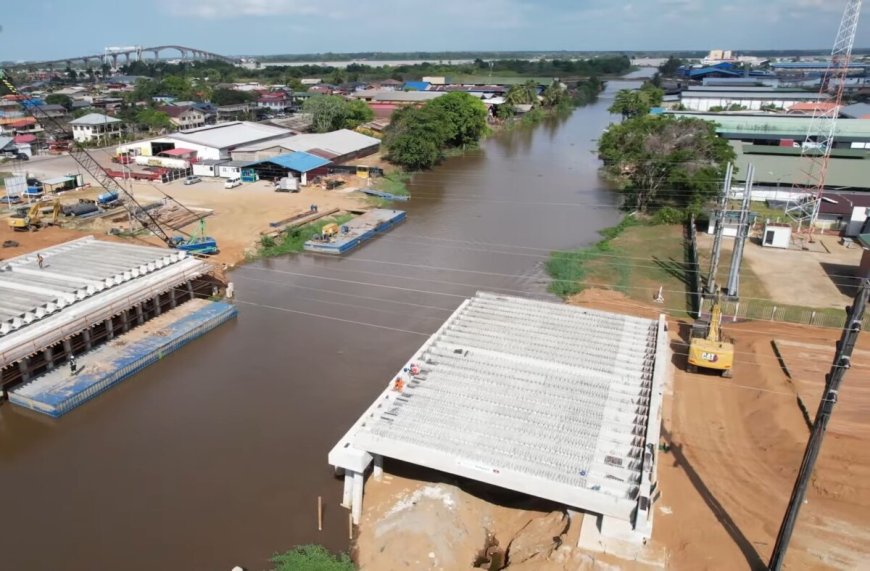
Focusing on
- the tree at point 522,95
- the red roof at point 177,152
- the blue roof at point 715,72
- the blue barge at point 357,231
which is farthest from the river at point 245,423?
the blue roof at point 715,72

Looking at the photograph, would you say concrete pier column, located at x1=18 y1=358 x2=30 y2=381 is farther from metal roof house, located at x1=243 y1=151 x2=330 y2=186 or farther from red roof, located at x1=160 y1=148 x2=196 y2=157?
red roof, located at x1=160 y1=148 x2=196 y2=157

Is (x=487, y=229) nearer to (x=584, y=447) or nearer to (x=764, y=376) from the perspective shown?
(x=764, y=376)

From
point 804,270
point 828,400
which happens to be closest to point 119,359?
point 828,400

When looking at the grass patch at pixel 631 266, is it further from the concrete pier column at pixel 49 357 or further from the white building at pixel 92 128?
the white building at pixel 92 128

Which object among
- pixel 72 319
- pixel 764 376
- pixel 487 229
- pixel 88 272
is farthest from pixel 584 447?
pixel 487 229

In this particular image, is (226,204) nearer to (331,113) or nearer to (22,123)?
(331,113)

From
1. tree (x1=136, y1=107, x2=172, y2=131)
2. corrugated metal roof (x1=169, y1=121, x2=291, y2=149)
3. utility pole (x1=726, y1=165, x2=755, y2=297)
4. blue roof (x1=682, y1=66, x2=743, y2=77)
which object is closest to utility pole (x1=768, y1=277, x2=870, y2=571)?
utility pole (x1=726, y1=165, x2=755, y2=297)

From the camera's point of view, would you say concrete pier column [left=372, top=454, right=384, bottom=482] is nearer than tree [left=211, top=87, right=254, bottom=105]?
Yes

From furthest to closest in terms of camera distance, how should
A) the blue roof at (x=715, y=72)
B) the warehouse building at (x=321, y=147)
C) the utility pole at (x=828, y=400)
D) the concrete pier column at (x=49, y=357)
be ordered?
the blue roof at (x=715, y=72) → the warehouse building at (x=321, y=147) → the concrete pier column at (x=49, y=357) → the utility pole at (x=828, y=400)
